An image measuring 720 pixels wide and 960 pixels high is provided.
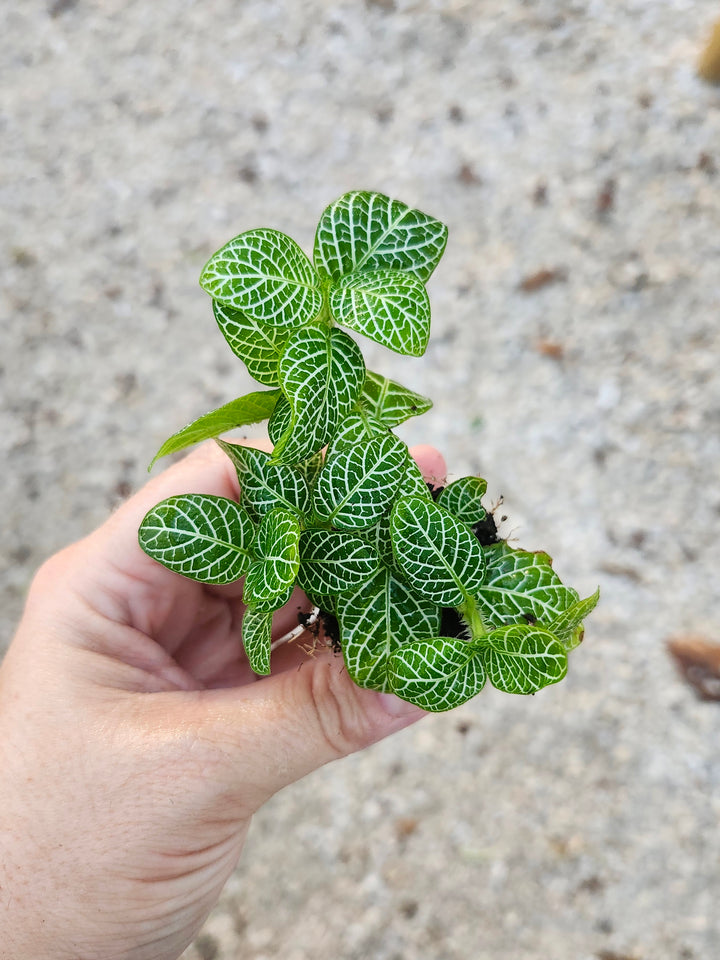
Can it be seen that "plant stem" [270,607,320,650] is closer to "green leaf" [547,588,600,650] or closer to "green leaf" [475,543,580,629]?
"green leaf" [475,543,580,629]

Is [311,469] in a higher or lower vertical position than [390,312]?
lower

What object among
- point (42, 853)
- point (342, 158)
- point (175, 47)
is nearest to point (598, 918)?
point (42, 853)

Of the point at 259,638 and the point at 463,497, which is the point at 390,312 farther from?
the point at 259,638

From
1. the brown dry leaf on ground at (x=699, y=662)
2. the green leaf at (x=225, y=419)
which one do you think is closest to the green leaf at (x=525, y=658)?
the green leaf at (x=225, y=419)

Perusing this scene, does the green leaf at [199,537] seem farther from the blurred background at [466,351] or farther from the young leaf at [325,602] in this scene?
the blurred background at [466,351]

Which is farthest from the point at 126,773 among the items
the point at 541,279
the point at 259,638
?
the point at 541,279

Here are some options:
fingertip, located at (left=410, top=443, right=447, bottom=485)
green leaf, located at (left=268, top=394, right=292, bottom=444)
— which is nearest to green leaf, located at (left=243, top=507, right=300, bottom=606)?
green leaf, located at (left=268, top=394, right=292, bottom=444)

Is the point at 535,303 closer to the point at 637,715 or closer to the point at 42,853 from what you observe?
the point at 637,715
